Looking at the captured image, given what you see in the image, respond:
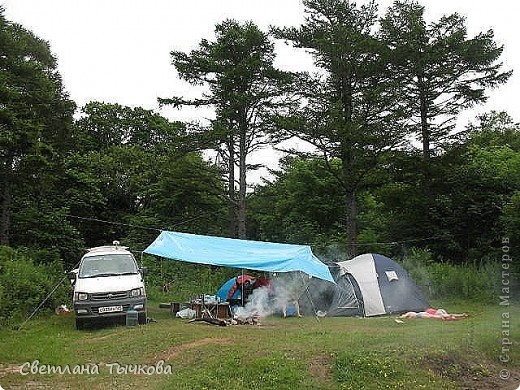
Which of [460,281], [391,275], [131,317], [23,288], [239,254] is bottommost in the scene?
[131,317]

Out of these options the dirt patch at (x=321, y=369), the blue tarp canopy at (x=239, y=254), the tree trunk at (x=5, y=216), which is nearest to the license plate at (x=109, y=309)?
the blue tarp canopy at (x=239, y=254)

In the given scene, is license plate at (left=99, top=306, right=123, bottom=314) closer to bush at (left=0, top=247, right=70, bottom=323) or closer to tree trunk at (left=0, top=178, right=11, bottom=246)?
bush at (left=0, top=247, right=70, bottom=323)

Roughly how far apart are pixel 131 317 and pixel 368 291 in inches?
228

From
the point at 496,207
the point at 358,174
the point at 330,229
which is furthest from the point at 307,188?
the point at 496,207

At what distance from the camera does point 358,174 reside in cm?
2003

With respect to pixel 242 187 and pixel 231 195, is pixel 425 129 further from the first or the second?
pixel 231 195

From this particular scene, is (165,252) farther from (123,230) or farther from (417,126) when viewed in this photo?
(123,230)

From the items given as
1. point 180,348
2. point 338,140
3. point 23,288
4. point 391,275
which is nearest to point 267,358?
point 180,348

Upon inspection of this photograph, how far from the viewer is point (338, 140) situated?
19.2 metres

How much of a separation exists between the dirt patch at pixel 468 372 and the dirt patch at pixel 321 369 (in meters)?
1.23

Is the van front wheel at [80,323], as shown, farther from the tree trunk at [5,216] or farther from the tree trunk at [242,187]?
the tree trunk at [242,187]

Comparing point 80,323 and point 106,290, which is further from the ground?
point 106,290

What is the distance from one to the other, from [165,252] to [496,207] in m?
12.1

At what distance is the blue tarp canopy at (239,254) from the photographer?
12.9 m
